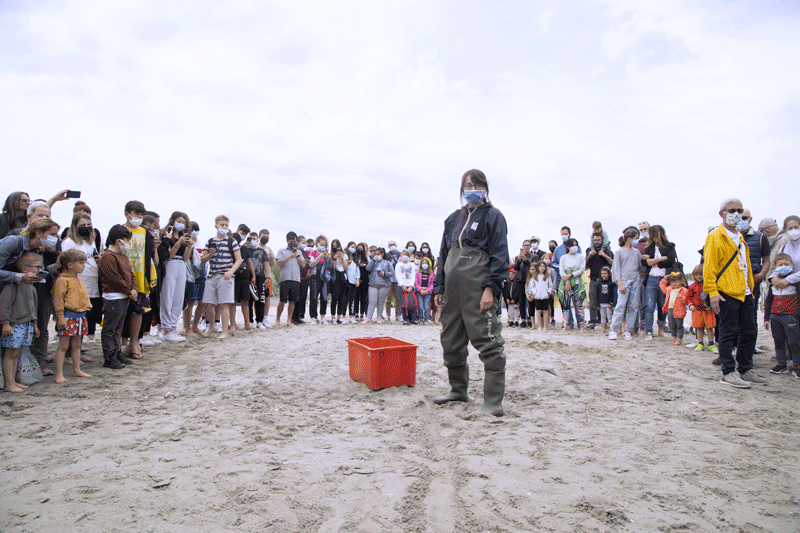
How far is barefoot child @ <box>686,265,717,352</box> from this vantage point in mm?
6898

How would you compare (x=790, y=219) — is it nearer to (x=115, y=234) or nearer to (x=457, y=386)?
(x=457, y=386)

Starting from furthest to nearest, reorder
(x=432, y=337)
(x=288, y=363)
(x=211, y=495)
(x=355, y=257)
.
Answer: (x=355, y=257), (x=432, y=337), (x=288, y=363), (x=211, y=495)

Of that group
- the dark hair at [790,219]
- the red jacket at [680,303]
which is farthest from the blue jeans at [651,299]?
the dark hair at [790,219]

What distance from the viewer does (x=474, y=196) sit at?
4.07m

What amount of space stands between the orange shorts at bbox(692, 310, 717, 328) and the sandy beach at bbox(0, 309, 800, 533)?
1.82 meters

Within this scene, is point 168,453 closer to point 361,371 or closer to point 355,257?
point 361,371

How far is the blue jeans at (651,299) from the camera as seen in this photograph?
8273 millimetres

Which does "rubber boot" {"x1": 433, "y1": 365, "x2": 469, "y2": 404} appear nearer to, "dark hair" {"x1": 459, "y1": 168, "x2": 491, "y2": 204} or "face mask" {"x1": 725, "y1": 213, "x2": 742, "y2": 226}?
"dark hair" {"x1": 459, "y1": 168, "x2": 491, "y2": 204}

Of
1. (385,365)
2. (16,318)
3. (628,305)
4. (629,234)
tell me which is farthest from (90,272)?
(628,305)

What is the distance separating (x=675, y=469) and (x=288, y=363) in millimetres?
4309

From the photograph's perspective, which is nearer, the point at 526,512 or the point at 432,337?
the point at 526,512

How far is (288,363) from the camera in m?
5.74

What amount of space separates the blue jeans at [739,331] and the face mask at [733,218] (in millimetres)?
799

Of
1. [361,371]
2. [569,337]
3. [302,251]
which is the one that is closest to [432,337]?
[569,337]
